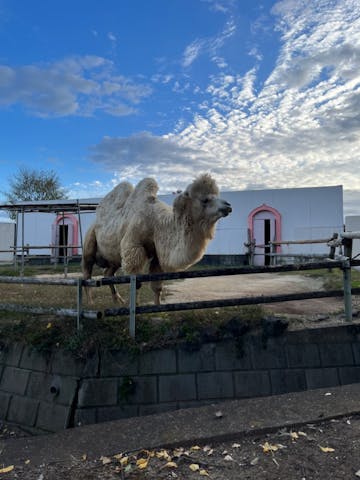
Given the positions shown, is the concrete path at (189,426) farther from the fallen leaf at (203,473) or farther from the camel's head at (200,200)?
the camel's head at (200,200)

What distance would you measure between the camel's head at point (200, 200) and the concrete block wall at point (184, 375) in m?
1.54

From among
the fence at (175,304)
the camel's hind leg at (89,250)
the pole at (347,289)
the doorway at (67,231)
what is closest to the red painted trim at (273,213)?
A: the doorway at (67,231)

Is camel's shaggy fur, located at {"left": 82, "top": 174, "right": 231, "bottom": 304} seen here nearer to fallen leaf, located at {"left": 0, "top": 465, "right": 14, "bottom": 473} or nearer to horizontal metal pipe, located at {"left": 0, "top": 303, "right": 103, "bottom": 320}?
horizontal metal pipe, located at {"left": 0, "top": 303, "right": 103, "bottom": 320}

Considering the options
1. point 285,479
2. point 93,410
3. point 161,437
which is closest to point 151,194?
point 93,410

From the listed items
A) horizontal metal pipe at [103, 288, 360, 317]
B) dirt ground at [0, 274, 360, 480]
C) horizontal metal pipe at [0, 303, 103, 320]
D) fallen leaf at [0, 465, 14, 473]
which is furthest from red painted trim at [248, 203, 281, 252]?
fallen leaf at [0, 465, 14, 473]

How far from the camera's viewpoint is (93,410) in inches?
150

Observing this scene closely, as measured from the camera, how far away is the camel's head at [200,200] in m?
4.57

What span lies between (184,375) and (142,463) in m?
1.29

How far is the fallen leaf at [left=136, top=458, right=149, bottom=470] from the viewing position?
260 centimetres

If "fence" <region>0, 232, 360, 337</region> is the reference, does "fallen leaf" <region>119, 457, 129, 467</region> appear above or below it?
below

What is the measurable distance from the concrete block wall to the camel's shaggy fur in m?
1.34

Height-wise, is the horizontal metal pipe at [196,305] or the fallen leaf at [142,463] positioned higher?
the horizontal metal pipe at [196,305]

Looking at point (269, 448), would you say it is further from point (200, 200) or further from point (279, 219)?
point (279, 219)

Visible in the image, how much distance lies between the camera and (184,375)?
3.88m
